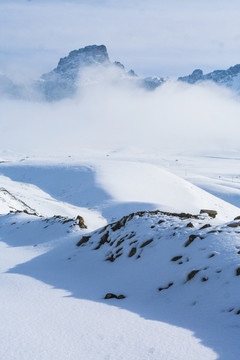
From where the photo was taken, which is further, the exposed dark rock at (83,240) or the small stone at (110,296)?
the exposed dark rock at (83,240)

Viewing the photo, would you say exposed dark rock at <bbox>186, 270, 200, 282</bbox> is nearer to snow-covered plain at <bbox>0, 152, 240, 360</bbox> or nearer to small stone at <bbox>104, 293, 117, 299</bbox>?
snow-covered plain at <bbox>0, 152, 240, 360</bbox>

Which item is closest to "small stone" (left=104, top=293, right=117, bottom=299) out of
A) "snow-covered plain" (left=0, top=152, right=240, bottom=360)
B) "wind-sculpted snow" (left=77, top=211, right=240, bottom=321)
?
"snow-covered plain" (left=0, top=152, right=240, bottom=360)

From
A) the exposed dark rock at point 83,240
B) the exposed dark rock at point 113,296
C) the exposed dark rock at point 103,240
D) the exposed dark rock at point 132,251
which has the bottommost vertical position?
the exposed dark rock at point 83,240

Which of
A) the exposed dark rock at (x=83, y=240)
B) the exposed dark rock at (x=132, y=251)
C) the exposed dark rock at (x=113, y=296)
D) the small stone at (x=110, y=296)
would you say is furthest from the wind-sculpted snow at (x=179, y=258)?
the exposed dark rock at (x=83, y=240)

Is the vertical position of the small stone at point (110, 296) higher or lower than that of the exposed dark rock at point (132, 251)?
lower

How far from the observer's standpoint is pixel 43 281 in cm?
1352

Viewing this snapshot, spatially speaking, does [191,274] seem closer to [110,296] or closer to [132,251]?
[110,296]

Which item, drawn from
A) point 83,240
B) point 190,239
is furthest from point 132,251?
point 83,240

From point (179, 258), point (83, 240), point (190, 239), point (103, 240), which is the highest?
point (190, 239)

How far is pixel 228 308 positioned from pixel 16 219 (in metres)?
22.0

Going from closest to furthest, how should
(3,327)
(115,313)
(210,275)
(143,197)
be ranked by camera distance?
(3,327) < (115,313) < (210,275) < (143,197)

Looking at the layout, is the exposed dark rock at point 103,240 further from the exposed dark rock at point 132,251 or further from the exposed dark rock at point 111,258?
the exposed dark rock at point 132,251

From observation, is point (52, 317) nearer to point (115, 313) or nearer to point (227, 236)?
point (115, 313)

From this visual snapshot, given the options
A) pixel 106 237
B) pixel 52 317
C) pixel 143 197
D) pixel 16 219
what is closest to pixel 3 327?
pixel 52 317
